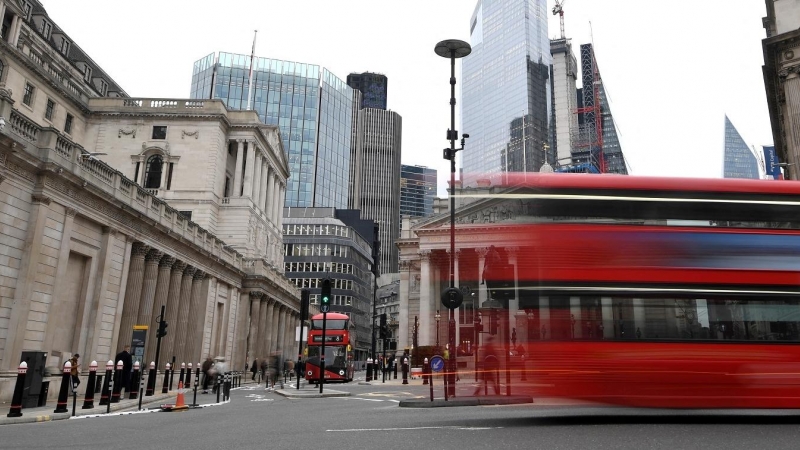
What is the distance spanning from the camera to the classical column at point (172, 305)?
33.4 m

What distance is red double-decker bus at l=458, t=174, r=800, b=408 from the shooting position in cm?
989

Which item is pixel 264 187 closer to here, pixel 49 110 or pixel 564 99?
pixel 49 110

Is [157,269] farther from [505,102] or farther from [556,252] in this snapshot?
[505,102]

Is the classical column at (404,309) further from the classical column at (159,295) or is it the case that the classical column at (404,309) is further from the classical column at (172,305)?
the classical column at (159,295)

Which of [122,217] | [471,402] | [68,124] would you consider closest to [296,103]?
[68,124]

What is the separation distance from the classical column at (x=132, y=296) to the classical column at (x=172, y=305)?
4.95 m

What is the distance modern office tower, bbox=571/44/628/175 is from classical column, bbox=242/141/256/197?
10536 cm

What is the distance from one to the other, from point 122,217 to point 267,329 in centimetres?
3103

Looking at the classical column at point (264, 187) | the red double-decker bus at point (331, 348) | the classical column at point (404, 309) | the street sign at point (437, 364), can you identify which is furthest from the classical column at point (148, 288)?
the classical column at point (404, 309)

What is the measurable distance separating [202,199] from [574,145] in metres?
125

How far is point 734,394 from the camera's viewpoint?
984 cm

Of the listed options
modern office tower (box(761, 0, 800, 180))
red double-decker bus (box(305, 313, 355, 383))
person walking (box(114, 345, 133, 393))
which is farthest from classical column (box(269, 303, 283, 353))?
modern office tower (box(761, 0, 800, 180))

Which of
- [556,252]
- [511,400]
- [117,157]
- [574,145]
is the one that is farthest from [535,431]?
[574,145]

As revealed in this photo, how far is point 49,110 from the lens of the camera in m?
46.2
